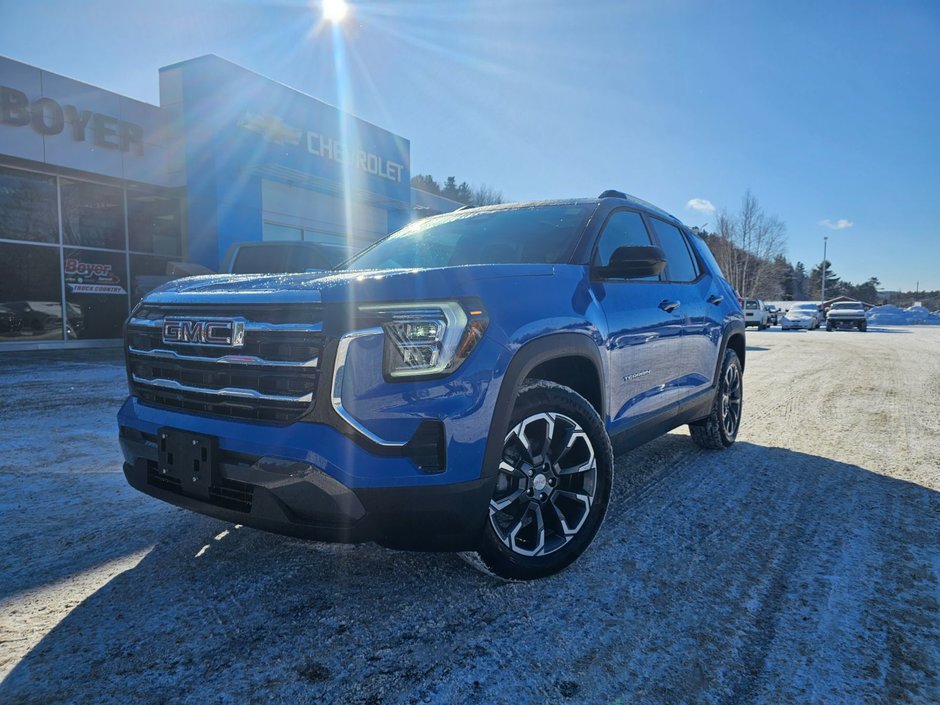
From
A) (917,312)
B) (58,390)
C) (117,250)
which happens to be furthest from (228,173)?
(917,312)

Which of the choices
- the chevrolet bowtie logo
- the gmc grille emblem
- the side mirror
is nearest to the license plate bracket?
the gmc grille emblem

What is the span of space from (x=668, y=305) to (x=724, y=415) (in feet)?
5.11

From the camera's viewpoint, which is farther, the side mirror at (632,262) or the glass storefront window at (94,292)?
the glass storefront window at (94,292)

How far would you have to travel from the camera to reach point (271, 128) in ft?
54.1

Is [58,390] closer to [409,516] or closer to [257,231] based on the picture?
[409,516]

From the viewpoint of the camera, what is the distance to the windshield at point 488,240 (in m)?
3.04

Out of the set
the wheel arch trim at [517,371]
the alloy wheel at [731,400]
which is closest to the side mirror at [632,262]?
the wheel arch trim at [517,371]

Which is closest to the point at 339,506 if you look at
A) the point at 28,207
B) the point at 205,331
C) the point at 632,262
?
the point at 205,331

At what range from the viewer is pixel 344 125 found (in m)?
19.3

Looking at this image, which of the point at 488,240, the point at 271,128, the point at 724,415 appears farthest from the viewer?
the point at 271,128

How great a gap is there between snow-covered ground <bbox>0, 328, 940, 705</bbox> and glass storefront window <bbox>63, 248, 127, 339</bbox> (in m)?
12.2

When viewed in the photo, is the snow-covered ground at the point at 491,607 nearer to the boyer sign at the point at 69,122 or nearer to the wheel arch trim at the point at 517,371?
the wheel arch trim at the point at 517,371

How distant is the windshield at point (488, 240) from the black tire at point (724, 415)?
7.11 feet

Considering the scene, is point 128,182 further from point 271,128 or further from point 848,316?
point 848,316
